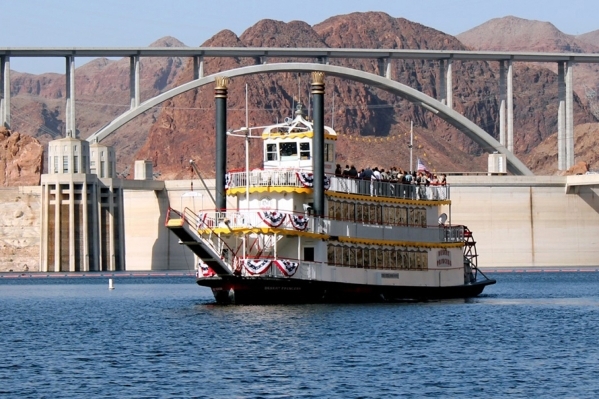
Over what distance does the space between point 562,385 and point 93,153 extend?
376 ft

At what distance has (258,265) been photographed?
70812 mm

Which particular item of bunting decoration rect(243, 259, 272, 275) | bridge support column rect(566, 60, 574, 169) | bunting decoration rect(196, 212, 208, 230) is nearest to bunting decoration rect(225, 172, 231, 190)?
bunting decoration rect(196, 212, 208, 230)

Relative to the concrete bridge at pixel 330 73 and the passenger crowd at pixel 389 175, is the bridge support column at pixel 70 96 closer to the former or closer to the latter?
the concrete bridge at pixel 330 73

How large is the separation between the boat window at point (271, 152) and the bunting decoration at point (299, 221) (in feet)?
16.8

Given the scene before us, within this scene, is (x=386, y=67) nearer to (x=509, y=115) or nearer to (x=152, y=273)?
(x=509, y=115)

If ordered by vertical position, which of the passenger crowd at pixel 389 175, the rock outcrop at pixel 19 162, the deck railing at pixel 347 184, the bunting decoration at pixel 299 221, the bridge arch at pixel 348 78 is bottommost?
the bunting decoration at pixel 299 221

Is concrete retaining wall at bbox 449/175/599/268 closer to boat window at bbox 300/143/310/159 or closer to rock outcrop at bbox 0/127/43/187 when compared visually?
rock outcrop at bbox 0/127/43/187

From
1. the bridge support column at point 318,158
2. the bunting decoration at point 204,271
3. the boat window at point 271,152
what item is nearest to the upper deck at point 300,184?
the bridge support column at point 318,158

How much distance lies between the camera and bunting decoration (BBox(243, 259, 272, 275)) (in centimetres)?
7075

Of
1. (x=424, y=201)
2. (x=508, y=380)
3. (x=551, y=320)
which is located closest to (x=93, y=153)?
(x=424, y=201)

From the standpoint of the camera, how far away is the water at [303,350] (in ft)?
148

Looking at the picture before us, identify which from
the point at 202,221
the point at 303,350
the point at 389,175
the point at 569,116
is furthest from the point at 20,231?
the point at 303,350

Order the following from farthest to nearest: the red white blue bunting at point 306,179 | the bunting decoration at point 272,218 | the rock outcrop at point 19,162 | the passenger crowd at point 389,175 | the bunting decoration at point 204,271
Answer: the rock outcrop at point 19,162, the passenger crowd at point 389,175, the red white blue bunting at point 306,179, the bunting decoration at point 204,271, the bunting decoration at point 272,218

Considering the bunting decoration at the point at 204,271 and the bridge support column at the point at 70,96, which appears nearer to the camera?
the bunting decoration at the point at 204,271
